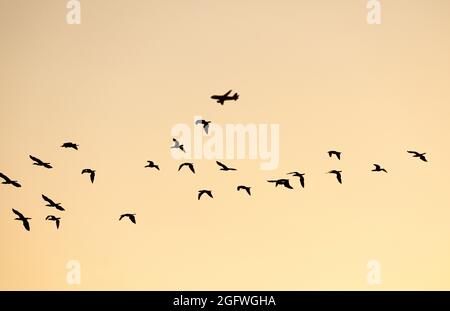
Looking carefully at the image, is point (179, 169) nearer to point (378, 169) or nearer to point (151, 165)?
point (151, 165)

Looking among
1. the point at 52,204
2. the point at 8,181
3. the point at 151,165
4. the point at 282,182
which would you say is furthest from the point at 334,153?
the point at 8,181

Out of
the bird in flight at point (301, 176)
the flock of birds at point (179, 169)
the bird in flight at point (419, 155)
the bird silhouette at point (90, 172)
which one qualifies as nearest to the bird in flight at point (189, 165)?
the flock of birds at point (179, 169)

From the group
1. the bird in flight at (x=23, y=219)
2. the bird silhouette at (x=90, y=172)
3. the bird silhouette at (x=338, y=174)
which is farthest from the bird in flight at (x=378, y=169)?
the bird in flight at (x=23, y=219)

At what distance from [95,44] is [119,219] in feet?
9.55

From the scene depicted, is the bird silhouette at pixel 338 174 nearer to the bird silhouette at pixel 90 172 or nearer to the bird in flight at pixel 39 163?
the bird silhouette at pixel 90 172

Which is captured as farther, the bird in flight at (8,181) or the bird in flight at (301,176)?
the bird in flight at (301,176)

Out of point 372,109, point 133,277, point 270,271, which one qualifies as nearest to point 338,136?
point 372,109

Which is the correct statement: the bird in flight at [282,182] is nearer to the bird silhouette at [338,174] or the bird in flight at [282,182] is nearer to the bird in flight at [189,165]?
the bird silhouette at [338,174]

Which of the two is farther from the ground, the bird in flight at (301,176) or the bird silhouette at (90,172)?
the bird silhouette at (90,172)

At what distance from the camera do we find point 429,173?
79.2 feet

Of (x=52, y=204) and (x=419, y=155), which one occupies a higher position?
(x=419, y=155)

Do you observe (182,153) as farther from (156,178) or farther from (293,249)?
(293,249)

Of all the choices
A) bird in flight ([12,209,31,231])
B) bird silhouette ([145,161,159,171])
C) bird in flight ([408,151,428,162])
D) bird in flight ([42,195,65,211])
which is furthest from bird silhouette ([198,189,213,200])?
bird in flight ([408,151,428,162])
